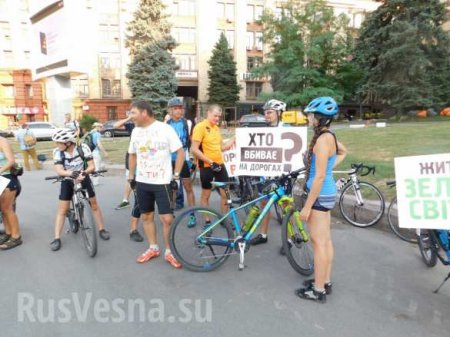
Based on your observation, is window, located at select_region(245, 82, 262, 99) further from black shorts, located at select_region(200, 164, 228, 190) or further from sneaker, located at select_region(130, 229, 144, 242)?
sneaker, located at select_region(130, 229, 144, 242)

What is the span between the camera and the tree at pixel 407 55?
28.2 m

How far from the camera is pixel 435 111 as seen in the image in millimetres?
31141

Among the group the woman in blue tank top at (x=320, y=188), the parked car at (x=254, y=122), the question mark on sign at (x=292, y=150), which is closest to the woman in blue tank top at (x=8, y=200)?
the parked car at (x=254, y=122)

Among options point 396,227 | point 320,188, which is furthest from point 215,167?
point 396,227

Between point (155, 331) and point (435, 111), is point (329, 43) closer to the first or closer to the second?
point (435, 111)

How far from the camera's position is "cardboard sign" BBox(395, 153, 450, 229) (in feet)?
10.4

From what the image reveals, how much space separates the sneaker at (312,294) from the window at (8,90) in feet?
152

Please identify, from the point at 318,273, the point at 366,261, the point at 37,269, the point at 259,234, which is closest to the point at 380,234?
the point at 366,261

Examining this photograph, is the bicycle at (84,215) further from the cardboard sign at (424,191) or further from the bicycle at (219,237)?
the cardboard sign at (424,191)

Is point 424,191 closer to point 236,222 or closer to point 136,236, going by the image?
point 236,222

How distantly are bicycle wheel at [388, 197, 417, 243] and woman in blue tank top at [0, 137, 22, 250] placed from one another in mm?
5386

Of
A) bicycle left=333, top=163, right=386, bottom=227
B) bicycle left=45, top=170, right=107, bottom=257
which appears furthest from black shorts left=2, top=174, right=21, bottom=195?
bicycle left=333, top=163, right=386, bottom=227

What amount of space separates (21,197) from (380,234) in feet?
24.6

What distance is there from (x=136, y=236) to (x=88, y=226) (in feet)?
2.42
